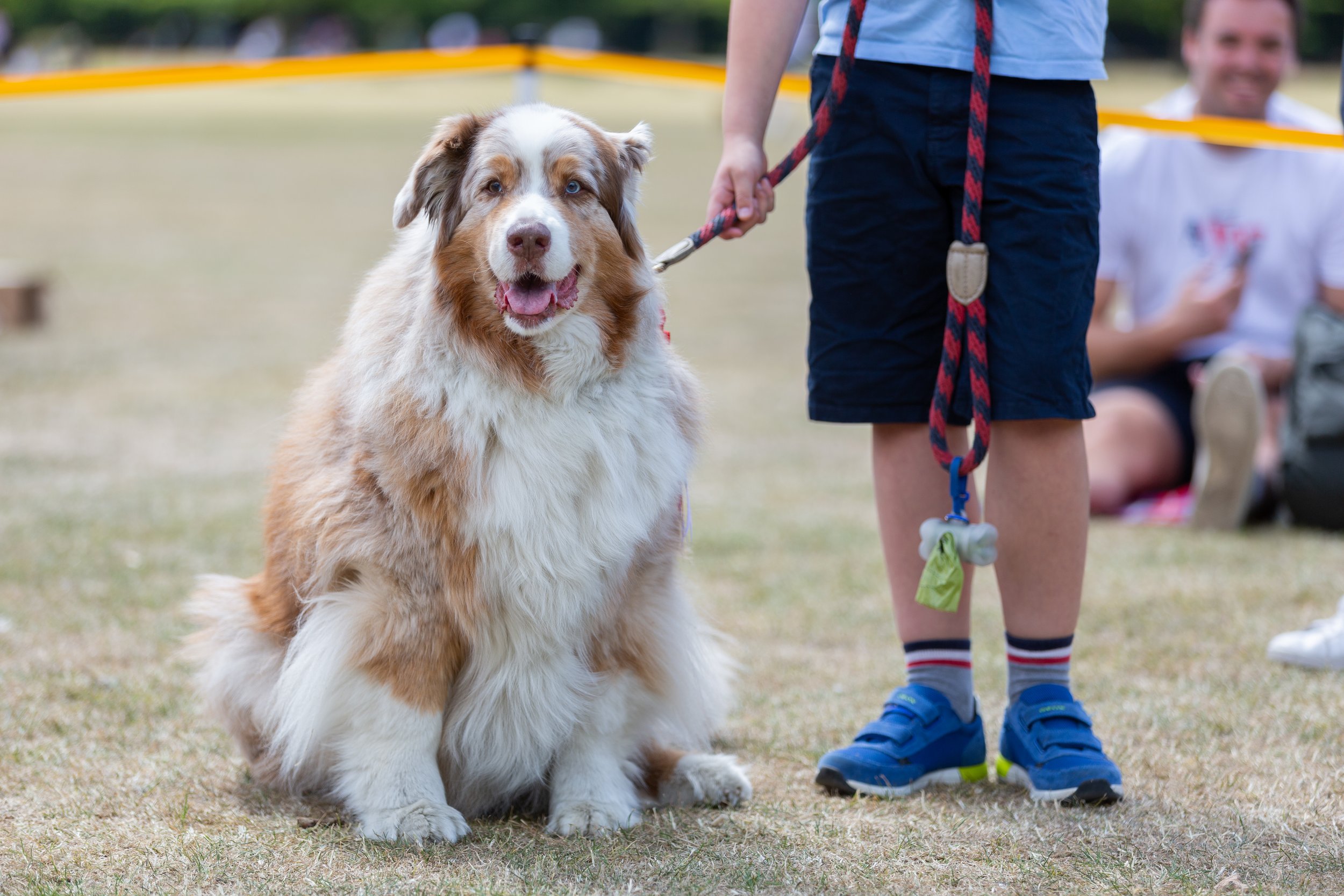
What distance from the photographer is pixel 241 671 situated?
2.86 metres

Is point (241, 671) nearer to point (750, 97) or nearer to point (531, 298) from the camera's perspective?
point (531, 298)

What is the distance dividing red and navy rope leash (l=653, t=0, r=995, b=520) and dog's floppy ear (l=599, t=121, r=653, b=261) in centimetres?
10

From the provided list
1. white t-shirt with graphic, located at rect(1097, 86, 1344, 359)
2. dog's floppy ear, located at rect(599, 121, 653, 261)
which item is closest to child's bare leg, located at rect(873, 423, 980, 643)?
dog's floppy ear, located at rect(599, 121, 653, 261)

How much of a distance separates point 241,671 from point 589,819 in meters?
0.79

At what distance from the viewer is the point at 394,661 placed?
2584 millimetres

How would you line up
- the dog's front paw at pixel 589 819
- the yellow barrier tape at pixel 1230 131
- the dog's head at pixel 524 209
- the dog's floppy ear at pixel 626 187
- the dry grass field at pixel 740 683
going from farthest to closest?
the yellow barrier tape at pixel 1230 131, the dog's floppy ear at pixel 626 187, the dog's front paw at pixel 589 819, the dog's head at pixel 524 209, the dry grass field at pixel 740 683

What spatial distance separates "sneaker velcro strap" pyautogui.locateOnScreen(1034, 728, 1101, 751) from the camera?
279 cm

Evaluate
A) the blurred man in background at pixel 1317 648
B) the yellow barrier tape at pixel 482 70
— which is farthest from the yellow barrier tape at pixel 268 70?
the blurred man in background at pixel 1317 648

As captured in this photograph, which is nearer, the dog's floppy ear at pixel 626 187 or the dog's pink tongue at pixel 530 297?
the dog's pink tongue at pixel 530 297

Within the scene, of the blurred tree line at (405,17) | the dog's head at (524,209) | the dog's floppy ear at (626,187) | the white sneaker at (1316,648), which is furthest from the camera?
the blurred tree line at (405,17)

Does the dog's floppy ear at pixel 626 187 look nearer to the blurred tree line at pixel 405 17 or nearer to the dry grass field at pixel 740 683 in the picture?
the dry grass field at pixel 740 683

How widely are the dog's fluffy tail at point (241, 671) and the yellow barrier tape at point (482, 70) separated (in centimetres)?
301

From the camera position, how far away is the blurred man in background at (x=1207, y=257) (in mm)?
5539

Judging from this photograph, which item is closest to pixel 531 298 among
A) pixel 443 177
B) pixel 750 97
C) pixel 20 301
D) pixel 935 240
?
pixel 443 177
